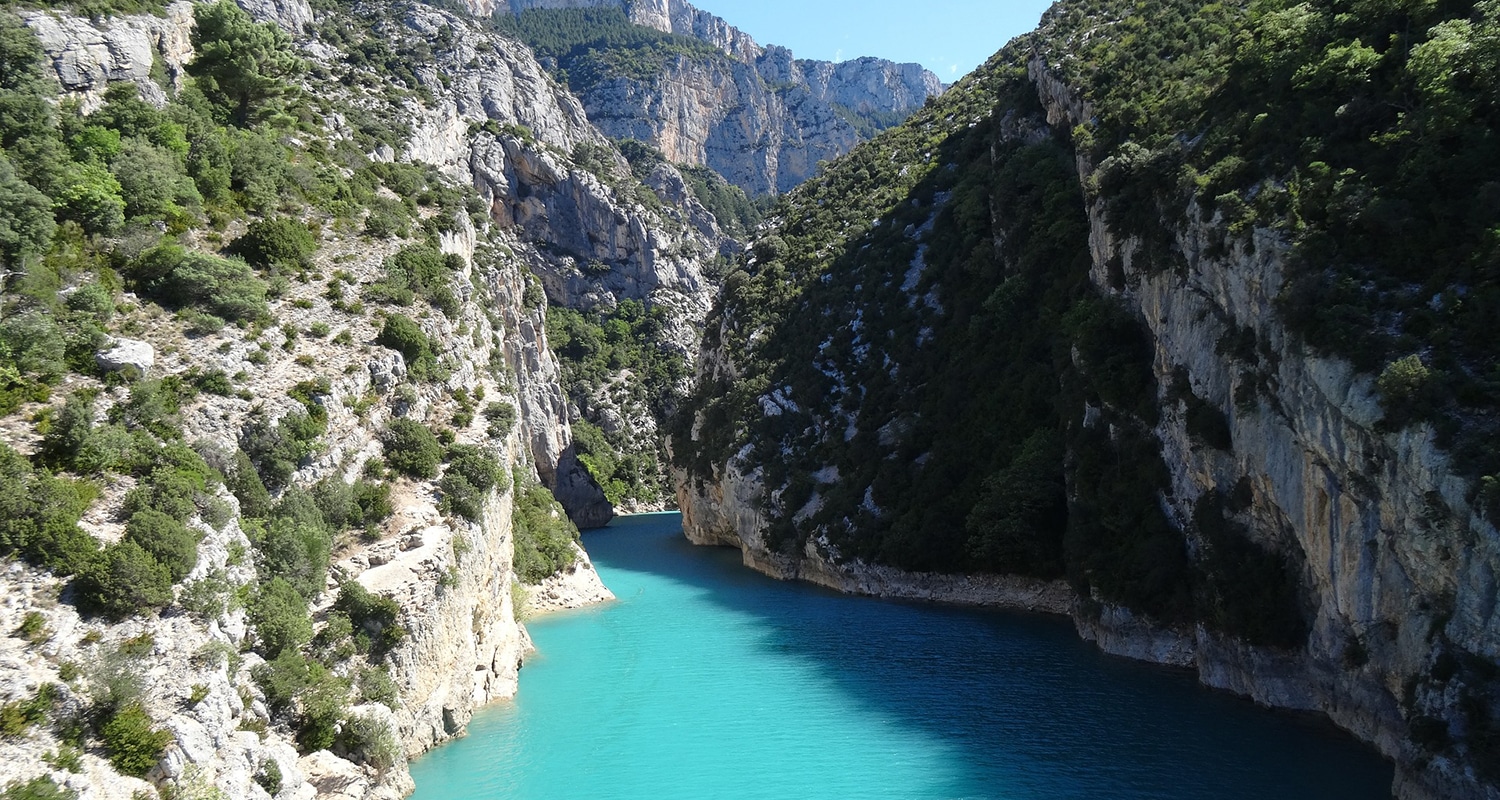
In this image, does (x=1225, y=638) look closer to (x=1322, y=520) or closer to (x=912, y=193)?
(x=1322, y=520)

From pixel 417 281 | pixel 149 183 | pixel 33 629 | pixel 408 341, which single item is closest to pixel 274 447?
pixel 408 341

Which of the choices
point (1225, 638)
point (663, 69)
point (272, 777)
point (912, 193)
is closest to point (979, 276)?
point (912, 193)

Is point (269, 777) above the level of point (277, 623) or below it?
below

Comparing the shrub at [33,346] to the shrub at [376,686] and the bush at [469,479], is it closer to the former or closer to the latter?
the shrub at [376,686]

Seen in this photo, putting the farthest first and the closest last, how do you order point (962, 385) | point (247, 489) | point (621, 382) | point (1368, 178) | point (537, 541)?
point (621, 382)
point (962, 385)
point (537, 541)
point (1368, 178)
point (247, 489)

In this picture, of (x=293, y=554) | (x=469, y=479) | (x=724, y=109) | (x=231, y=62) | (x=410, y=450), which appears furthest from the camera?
(x=724, y=109)

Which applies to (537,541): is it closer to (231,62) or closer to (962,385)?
(962,385)

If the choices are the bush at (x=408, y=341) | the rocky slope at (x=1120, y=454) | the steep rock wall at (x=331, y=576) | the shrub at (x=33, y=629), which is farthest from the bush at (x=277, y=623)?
the rocky slope at (x=1120, y=454)

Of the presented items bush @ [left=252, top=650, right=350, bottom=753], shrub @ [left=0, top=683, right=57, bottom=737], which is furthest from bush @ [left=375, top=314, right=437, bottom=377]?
shrub @ [left=0, top=683, right=57, bottom=737]
